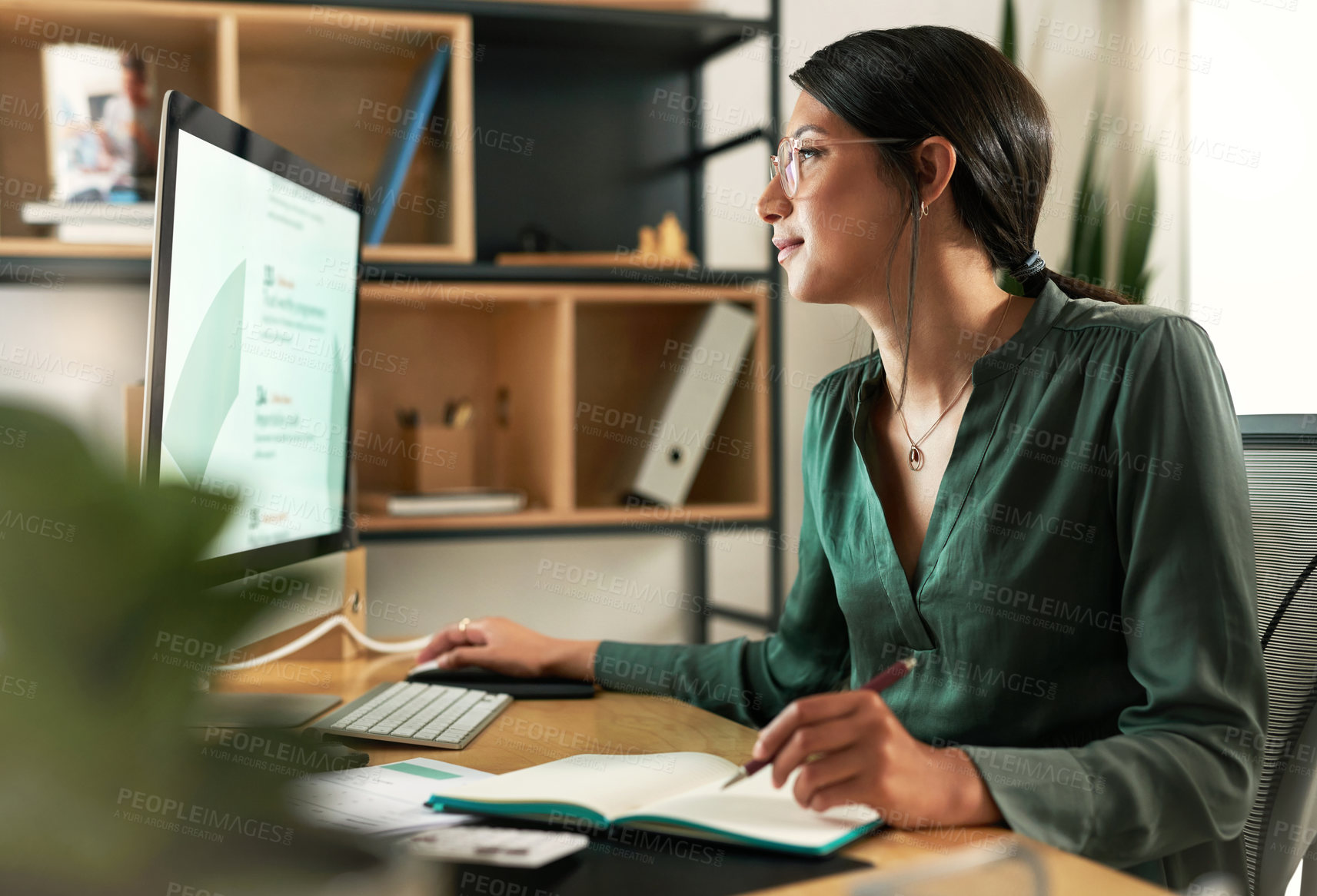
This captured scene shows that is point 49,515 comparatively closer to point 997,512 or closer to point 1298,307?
point 997,512

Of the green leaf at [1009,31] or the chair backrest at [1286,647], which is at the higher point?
the green leaf at [1009,31]

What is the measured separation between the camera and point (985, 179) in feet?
3.31

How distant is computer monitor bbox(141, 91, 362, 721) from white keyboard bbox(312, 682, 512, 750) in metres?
0.16

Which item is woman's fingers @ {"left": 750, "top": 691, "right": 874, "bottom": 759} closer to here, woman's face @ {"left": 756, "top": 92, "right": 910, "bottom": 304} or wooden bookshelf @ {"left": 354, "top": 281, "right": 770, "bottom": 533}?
woman's face @ {"left": 756, "top": 92, "right": 910, "bottom": 304}

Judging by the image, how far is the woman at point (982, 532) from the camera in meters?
0.69

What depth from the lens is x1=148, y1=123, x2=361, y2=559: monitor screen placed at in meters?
0.86

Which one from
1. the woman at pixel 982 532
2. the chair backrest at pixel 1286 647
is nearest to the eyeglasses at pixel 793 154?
the woman at pixel 982 532

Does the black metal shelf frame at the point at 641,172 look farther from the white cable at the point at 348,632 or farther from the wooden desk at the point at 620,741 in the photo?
the wooden desk at the point at 620,741

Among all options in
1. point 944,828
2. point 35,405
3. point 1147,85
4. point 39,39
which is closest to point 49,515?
point 35,405

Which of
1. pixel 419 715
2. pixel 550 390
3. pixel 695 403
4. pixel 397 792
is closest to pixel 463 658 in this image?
pixel 419 715

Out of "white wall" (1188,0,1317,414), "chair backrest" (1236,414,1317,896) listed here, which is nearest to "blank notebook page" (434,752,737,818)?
→ "chair backrest" (1236,414,1317,896)

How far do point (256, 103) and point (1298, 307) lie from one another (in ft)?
6.75

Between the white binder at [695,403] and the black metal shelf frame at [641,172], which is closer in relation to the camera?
the black metal shelf frame at [641,172]

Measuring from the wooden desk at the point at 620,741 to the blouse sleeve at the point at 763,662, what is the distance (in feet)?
0.10
